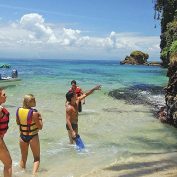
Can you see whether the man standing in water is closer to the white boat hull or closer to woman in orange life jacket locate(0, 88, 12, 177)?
woman in orange life jacket locate(0, 88, 12, 177)

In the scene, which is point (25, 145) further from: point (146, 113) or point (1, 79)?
point (1, 79)

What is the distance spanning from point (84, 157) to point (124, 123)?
610 centimetres

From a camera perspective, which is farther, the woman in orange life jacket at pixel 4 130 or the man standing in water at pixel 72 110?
the man standing in water at pixel 72 110

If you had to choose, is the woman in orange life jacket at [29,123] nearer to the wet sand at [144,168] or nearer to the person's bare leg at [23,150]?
the person's bare leg at [23,150]

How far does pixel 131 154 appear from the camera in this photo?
1070cm

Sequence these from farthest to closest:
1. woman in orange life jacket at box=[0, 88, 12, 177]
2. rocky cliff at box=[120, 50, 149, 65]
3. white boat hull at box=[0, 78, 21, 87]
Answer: rocky cliff at box=[120, 50, 149, 65]
white boat hull at box=[0, 78, 21, 87]
woman in orange life jacket at box=[0, 88, 12, 177]

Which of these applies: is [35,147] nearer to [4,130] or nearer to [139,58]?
[4,130]

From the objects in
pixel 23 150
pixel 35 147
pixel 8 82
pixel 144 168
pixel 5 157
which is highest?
pixel 5 157

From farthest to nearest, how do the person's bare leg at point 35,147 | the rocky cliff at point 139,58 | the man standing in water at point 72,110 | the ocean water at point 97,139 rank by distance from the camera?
→ the rocky cliff at point 139,58
the man standing in water at point 72,110
the ocean water at point 97,139
the person's bare leg at point 35,147

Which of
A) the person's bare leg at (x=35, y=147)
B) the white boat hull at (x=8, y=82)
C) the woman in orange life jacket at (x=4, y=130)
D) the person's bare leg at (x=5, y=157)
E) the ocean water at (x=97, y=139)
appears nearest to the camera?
the woman in orange life jacket at (x=4, y=130)

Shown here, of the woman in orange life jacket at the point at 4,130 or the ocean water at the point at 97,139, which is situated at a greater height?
the woman in orange life jacket at the point at 4,130

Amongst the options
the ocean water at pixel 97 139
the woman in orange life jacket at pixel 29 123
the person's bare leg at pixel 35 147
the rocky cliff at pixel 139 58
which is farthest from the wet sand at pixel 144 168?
the rocky cliff at pixel 139 58

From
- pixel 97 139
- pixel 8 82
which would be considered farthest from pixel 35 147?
pixel 8 82

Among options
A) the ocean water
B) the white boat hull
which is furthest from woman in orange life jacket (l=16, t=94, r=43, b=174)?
the white boat hull
